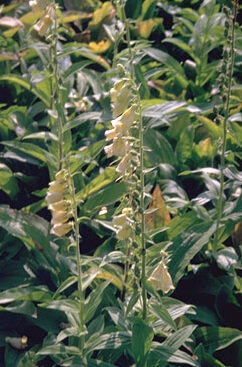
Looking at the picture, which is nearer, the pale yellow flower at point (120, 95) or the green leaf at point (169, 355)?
the pale yellow flower at point (120, 95)

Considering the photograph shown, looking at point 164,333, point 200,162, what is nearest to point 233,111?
point 200,162

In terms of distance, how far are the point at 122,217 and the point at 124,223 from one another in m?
0.03

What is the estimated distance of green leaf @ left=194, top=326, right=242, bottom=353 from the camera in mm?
3111

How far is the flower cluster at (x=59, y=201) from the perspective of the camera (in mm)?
2547

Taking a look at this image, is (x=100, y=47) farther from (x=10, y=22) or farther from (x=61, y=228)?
(x=61, y=228)

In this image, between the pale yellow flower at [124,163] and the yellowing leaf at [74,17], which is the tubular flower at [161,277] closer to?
the pale yellow flower at [124,163]

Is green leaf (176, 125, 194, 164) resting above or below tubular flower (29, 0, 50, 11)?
below

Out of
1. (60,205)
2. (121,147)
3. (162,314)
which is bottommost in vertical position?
(162,314)

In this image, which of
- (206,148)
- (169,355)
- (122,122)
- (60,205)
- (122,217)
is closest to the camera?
(122,122)

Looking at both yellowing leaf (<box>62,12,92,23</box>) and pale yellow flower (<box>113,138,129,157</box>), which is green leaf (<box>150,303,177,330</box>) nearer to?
pale yellow flower (<box>113,138,129,157</box>)

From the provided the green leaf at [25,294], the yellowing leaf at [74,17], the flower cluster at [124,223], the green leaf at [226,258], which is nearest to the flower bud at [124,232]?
the flower cluster at [124,223]

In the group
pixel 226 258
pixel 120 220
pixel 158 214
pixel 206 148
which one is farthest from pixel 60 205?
pixel 206 148

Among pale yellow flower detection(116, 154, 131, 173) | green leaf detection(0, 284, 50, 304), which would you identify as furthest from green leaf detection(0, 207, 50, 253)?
pale yellow flower detection(116, 154, 131, 173)

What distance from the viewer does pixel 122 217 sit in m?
2.47
